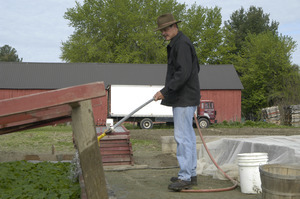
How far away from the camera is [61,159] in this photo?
760 cm

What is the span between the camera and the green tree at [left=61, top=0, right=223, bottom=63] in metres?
46.7

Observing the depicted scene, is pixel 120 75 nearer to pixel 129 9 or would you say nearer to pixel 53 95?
pixel 129 9

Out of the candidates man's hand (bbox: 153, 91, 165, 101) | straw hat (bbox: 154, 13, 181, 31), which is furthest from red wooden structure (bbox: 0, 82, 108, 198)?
straw hat (bbox: 154, 13, 181, 31)

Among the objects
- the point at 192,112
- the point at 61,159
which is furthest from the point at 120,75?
the point at 192,112

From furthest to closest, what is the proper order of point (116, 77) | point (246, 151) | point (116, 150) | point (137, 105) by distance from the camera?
point (116, 77)
point (137, 105)
point (116, 150)
point (246, 151)

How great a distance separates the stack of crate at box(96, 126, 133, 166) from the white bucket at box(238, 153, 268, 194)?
13.4 feet

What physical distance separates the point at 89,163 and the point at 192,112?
111 inches

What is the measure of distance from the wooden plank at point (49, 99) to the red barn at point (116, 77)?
31.1m

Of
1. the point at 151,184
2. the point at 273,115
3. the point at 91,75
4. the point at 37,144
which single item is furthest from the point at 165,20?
the point at 91,75

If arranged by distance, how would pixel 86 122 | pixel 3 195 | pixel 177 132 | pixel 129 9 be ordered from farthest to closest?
1. pixel 129 9
2. pixel 177 132
3. pixel 3 195
4. pixel 86 122

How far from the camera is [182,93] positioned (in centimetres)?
547

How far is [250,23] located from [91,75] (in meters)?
38.6

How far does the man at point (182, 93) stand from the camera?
532cm

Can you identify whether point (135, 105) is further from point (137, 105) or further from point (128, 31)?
point (128, 31)
